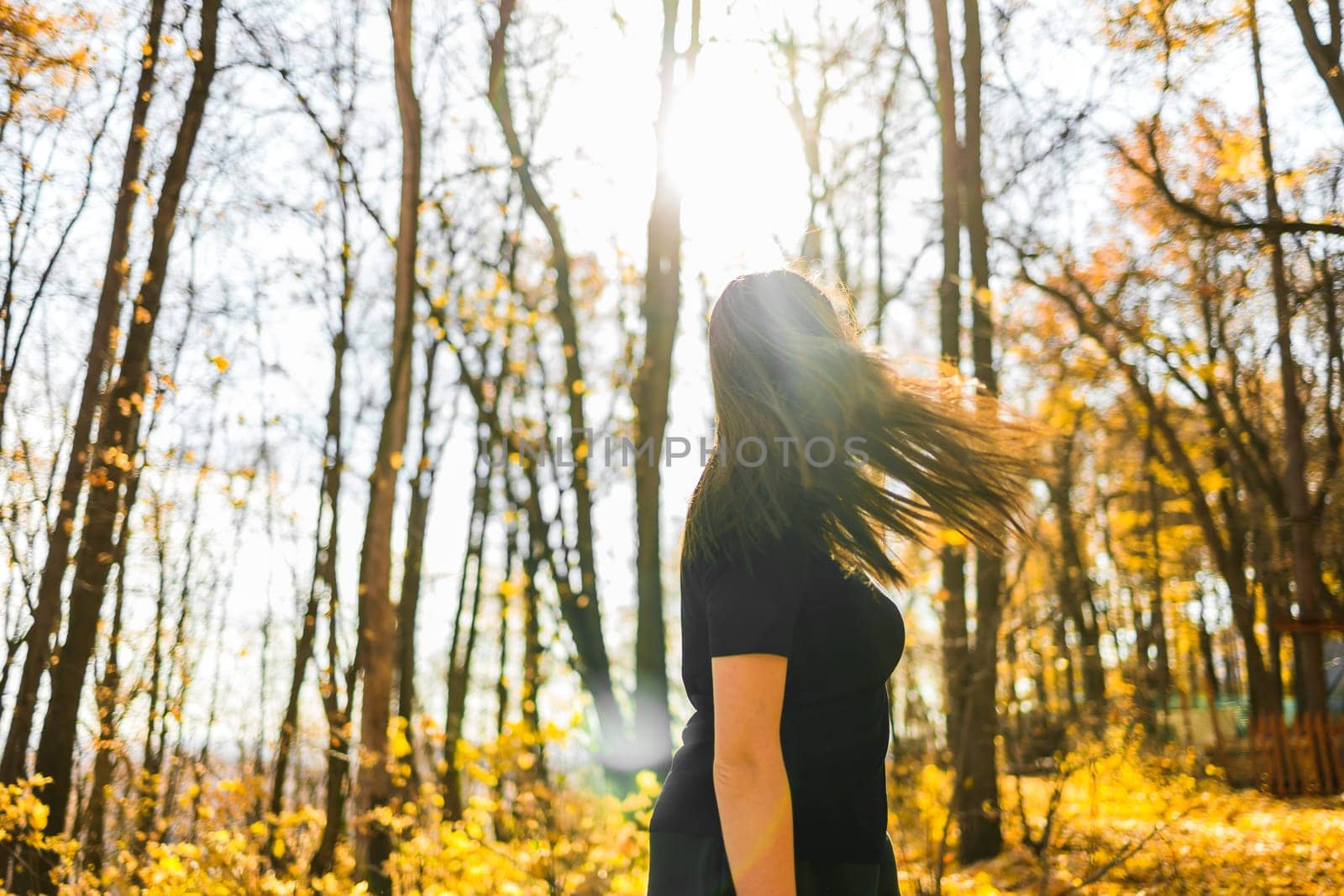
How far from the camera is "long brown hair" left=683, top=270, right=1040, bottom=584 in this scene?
1576 millimetres

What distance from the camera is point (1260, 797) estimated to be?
961 centimetres

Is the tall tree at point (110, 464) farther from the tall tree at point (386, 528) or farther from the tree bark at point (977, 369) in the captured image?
the tree bark at point (977, 369)

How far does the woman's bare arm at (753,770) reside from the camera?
141 cm

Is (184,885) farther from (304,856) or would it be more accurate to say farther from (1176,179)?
(1176,179)

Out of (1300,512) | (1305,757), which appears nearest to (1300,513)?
A: (1300,512)

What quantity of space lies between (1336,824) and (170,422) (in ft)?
36.6

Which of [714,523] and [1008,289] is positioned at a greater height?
[1008,289]

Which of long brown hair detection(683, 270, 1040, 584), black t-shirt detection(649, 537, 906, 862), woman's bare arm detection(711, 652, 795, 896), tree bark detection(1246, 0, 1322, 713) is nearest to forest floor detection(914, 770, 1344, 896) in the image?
tree bark detection(1246, 0, 1322, 713)

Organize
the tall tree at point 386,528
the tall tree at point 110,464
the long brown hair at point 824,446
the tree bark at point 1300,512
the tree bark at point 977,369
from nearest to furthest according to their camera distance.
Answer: the long brown hair at point 824,446, the tall tree at point 386,528, the tall tree at point 110,464, the tree bark at point 977,369, the tree bark at point 1300,512

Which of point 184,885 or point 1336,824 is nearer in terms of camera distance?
point 184,885

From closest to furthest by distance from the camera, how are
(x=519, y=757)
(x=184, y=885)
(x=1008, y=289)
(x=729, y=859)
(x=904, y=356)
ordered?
1. (x=729, y=859)
2. (x=904, y=356)
3. (x=519, y=757)
4. (x=184, y=885)
5. (x=1008, y=289)

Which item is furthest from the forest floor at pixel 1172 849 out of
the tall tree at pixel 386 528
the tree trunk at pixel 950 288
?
the tall tree at pixel 386 528

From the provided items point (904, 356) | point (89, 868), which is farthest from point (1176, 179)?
point (89, 868)

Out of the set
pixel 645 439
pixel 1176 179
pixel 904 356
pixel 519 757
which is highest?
pixel 1176 179
